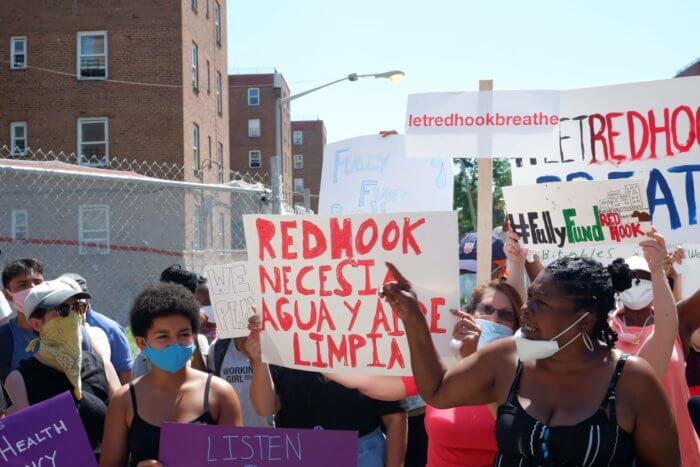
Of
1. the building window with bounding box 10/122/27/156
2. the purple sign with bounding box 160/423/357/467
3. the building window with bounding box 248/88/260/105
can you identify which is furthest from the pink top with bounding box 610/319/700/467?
the building window with bounding box 248/88/260/105

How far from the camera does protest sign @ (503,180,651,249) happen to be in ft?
12.6

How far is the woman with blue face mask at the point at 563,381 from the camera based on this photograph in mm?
2361

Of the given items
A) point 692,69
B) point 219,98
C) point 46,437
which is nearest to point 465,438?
point 46,437

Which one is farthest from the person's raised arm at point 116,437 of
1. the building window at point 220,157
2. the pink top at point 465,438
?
the building window at point 220,157

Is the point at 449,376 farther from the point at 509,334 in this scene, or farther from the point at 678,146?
the point at 678,146

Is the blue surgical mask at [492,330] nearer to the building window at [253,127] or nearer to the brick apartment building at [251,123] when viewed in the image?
the brick apartment building at [251,123]

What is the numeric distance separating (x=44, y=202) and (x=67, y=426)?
48.6ft

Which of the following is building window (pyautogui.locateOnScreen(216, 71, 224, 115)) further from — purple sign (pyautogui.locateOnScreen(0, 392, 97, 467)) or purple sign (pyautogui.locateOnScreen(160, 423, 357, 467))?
purple sign (pyautogui.locateOnScreen(160, 423, 357, 467))

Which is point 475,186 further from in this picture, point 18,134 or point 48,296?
point 48,296

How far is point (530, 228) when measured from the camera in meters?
3.98

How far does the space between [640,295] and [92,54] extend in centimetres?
2413

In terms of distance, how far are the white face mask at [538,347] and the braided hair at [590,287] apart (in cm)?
6

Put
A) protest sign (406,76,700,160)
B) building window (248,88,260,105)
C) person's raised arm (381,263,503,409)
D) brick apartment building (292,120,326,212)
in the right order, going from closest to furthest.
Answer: person's raised arm (381,263,503,409)
protest sign (406,76,700,160)
building window (248,88,260,105)
brick apartment building (292,120,326,212)

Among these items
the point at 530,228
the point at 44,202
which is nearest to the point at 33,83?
the point at 44,202
